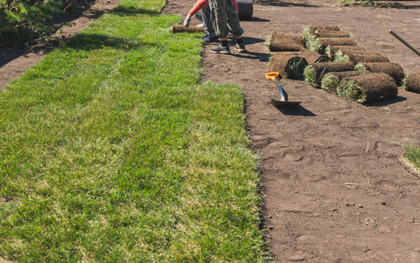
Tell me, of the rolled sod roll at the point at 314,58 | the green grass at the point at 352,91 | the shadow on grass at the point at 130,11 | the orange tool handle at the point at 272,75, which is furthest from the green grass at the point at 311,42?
the shadow on grass at the point at 130,11

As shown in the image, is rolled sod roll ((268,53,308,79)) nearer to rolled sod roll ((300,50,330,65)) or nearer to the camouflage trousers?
rolled sod roll ((300,50,330,65))

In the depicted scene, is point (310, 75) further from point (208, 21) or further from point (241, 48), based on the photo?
point (208, 21)

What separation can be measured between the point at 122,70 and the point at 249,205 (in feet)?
11.9

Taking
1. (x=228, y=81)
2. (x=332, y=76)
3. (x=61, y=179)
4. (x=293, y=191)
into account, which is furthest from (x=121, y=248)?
(x=332, y=76)

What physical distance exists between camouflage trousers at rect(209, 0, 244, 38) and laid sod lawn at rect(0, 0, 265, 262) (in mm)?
1760

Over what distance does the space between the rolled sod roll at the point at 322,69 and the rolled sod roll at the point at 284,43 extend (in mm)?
1661

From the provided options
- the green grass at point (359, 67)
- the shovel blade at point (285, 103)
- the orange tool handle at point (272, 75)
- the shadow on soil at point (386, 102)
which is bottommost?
the shadow on soil at point (386, 102)

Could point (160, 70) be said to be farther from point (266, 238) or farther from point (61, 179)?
point (266, 238)

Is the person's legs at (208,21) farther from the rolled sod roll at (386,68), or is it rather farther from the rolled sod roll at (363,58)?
the rolled sod roll at (386,68)

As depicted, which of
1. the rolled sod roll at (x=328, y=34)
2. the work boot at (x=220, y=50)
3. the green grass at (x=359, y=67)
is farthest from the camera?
the rolled sod roll at (x=328, y=34)

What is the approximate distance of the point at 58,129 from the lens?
3594mm

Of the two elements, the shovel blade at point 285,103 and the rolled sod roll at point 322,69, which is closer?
the shovel blade at point 285,103

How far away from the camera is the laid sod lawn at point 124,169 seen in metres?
2.28

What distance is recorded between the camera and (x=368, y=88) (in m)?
4.72
